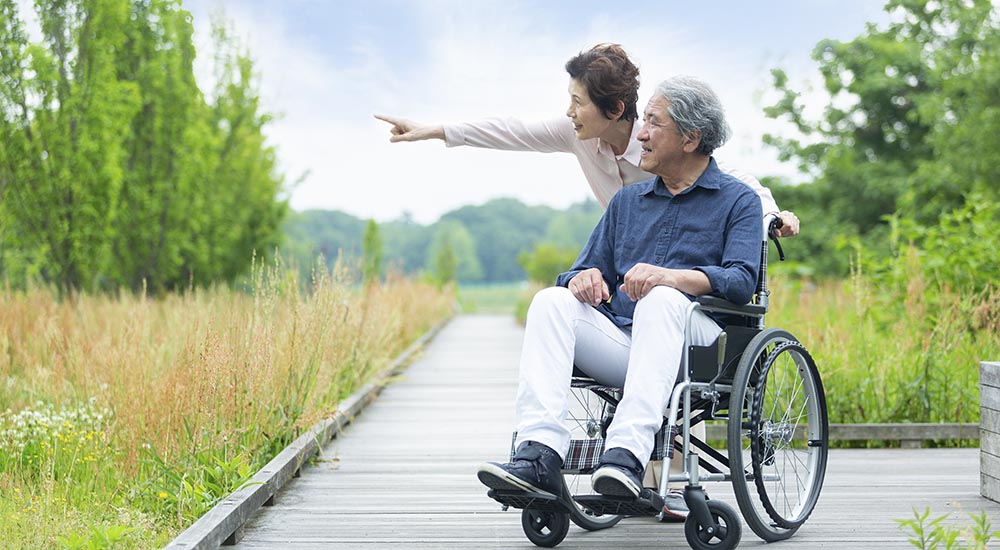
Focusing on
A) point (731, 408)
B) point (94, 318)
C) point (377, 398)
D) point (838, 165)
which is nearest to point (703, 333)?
point (731, 408)

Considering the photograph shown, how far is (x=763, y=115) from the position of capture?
21.0 metres

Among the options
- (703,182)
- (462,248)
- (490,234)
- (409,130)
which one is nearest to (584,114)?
(703,182)

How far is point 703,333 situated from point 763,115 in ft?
62.9

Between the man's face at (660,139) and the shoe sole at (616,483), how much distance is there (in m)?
0.87

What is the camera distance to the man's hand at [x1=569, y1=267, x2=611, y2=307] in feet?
8.72

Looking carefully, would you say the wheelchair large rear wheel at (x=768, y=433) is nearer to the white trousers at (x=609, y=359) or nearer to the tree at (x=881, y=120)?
the white trousers at (x=609, y=359)

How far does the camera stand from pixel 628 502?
240 cm

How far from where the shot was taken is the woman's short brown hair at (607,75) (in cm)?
300

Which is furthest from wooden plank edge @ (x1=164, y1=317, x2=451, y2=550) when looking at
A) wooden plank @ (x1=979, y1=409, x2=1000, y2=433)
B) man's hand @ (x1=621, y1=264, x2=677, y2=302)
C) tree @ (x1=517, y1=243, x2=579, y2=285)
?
tree @ (x1=517, y1=243, x2=579, y2=285)

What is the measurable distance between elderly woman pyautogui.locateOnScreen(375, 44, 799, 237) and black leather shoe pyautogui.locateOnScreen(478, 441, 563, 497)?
0.89m

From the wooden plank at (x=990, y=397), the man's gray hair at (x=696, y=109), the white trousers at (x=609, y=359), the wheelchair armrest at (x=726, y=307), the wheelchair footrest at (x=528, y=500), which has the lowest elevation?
the wheelchair footrest at (x=528, y=500)

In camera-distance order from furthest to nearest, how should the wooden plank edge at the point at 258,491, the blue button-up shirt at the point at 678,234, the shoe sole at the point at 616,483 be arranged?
the blue button-up shirt at the point at 678,234
the wooden plank edge at the point at 258,491
the shoe sole at the point at 616,483

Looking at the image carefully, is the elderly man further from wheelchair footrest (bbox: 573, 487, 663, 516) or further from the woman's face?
the woman's face

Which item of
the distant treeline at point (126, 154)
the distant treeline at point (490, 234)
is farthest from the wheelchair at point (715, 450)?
the distant treeline at point (490, 234)
